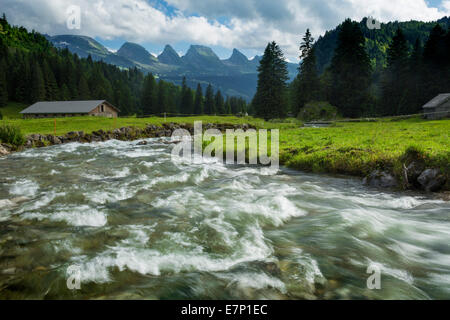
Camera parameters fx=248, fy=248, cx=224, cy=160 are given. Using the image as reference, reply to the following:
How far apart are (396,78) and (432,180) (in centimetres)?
6537

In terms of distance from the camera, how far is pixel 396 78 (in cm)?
6056

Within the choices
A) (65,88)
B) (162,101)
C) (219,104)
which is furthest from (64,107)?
(219,104)

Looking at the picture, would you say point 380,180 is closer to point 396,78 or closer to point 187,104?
point 396,78

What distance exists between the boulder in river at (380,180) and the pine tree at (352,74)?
52.8m

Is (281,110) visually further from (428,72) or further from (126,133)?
(126,133)

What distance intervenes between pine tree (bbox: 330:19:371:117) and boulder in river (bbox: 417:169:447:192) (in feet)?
174

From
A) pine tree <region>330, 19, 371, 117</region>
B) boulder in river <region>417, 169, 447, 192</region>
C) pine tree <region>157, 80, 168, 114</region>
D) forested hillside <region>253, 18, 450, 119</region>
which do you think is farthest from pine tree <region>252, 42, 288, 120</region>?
boulder in river <region>417, 169, 447, 192</region>

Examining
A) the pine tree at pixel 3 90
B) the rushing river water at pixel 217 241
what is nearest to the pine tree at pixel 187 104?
the pine tree at pixel 3 90

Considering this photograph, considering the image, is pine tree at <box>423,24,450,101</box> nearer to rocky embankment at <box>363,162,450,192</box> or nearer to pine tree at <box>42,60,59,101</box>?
rocky embankment at <box>363,162,450,192</box>

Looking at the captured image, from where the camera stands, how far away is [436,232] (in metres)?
6.03

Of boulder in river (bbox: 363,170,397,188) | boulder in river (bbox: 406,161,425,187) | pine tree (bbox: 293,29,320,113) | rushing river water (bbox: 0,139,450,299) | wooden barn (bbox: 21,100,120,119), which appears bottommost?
rushing river water (bbox: 0,139,450,299)

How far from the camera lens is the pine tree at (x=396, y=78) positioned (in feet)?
193

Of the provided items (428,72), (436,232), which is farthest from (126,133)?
(428,72)

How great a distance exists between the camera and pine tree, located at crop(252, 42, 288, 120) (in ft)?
207
